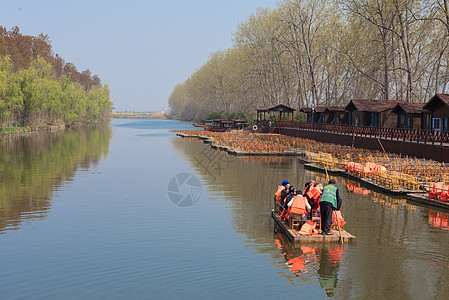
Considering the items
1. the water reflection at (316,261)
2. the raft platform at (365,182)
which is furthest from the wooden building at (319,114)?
the water reflection at (316,261)

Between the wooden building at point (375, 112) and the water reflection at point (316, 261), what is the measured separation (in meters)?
46.5

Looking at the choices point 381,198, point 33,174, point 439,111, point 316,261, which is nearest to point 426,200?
point 381,198

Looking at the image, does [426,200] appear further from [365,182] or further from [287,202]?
[287,202]

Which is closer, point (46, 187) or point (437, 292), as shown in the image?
point (437, 292)

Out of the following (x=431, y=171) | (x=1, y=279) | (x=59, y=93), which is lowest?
(x=1, y=279)

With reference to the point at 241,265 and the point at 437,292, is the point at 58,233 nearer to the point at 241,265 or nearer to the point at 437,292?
the point at 241,265

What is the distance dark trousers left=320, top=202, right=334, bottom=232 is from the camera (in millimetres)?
17514

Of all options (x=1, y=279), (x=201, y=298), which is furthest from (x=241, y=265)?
(x=1, y=279)

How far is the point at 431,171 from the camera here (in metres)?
31.6

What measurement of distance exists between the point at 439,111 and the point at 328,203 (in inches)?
1375

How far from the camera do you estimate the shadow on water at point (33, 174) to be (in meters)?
24.4

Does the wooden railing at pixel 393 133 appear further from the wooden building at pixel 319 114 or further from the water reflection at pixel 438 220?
the water reflection at pixel 438 220

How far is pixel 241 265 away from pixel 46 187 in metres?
19.8

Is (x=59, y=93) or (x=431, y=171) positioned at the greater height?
(x=59, y=93)
